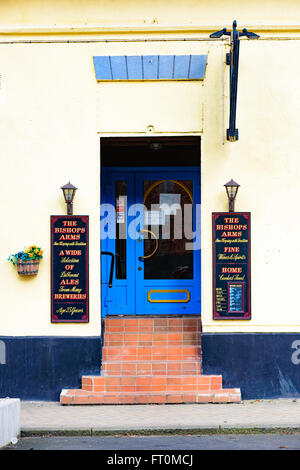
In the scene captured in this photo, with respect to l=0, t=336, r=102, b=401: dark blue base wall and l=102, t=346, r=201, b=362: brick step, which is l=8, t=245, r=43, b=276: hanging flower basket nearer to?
l=0, t=336, r=102, b=401: dark blue base wall

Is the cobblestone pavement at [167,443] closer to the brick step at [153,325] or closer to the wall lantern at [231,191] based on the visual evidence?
the brick step at [153,325]

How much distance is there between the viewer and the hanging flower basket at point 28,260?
33.1 ft

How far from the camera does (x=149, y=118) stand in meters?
10.2

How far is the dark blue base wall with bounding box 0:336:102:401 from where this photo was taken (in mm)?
10117

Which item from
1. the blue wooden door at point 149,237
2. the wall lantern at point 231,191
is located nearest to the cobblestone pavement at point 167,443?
the wall lantern at point 231,191

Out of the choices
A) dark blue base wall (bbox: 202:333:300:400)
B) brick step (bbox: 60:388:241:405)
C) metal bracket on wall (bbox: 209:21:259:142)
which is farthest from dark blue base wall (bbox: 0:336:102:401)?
metal bracket on wall (bbox: 209:21:259:142)

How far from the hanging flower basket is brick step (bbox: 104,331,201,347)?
1565 millimetres

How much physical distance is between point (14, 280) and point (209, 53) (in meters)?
4.28

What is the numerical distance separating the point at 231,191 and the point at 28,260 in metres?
3.02

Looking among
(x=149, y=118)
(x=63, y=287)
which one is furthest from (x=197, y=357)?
(x=149, y=118)

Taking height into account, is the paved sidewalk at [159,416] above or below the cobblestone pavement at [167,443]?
above

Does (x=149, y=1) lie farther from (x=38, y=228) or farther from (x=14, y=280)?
(x=14, y=280)

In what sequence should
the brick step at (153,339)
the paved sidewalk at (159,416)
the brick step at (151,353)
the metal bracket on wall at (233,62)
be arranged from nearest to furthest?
the paved sidewalk at (159,416) → the metal bracket on wall at (233,62) → the brick step at (151,353) → the brick step at (153,339)

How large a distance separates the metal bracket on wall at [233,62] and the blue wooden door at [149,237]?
1.82 m
